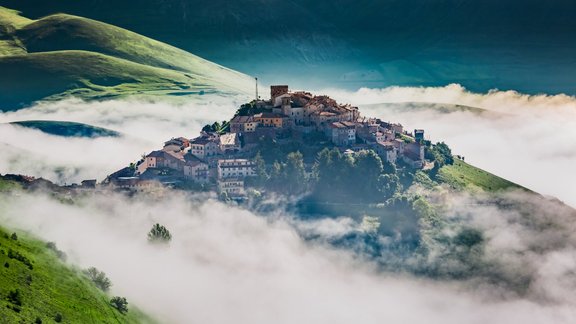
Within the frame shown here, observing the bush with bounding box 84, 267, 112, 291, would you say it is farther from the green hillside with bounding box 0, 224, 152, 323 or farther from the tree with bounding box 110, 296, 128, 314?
the tree with bounding box 110, 296, 128, 314

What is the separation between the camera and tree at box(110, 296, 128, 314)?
504 ft

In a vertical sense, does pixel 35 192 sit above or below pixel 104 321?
above

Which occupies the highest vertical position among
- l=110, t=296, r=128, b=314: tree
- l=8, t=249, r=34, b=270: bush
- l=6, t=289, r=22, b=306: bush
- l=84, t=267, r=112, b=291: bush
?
l=8, t=249, r=34, b=270: bush

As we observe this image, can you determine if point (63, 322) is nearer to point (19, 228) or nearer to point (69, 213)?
point (19, 228)

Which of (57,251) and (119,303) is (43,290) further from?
(57,251)

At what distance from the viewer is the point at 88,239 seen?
18750 centimetres

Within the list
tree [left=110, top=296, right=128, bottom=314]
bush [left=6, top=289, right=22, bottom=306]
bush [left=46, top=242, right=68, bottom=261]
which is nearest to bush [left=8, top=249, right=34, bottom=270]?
bush [left=6, top=289, right=22, bottom=306]

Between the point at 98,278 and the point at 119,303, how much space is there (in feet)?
27.5

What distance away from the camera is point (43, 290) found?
136 meters

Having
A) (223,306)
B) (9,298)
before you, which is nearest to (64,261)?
(9,298)

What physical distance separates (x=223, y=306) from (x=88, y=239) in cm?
2909

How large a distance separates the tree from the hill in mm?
964

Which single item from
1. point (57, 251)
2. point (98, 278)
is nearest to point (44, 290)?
point (57, 251)

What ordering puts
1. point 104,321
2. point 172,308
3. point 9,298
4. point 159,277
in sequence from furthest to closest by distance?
point 159,277 < point 172,308 < point 104,321 < point 9,298
